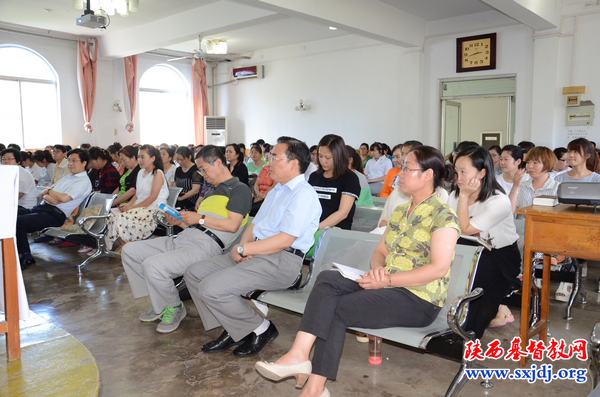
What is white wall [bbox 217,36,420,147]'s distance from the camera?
9156 mm

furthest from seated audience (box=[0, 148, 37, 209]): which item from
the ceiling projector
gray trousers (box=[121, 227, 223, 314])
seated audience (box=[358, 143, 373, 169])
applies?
seated audience (box=[358, 143, 373, 169])

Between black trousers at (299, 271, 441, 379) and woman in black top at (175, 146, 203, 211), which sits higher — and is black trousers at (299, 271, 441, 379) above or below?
below

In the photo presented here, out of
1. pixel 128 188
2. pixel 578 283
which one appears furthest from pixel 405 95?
pixel 578 283

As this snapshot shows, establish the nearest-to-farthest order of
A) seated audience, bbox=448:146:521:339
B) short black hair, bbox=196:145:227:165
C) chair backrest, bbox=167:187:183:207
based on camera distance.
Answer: seated audience, bbox=448:146:521:339, short black hair, bbox=196:145:227:165, chair backrest, bbox=167:187:183:207

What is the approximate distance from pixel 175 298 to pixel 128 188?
246 cm

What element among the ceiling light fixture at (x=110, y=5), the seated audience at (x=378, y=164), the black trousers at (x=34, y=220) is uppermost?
the ceiling light fixture at (x=110, y=5)

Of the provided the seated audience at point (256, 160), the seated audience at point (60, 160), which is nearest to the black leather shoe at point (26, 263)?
the seated audience at point (60, 160)

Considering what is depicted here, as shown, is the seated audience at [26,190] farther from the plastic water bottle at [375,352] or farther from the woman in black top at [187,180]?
the plastic water bottle at [375,352]

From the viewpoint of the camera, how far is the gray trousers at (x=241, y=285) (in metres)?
2.39

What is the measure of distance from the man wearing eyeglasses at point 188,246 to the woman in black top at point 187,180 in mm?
2194

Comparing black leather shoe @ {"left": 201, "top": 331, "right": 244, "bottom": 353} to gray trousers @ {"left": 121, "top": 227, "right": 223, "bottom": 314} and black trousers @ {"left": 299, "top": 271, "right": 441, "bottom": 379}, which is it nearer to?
gray trousers @ {"left": 121, "top": 227, "right": 223, "bottom": 314}

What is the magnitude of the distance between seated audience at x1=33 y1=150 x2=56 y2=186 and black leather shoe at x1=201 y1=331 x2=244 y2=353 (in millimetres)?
5771

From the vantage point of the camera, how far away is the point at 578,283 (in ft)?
9.58

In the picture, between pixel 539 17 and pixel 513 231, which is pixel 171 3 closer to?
pixel 539 17
